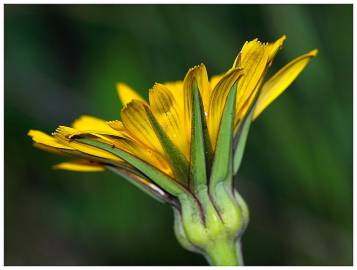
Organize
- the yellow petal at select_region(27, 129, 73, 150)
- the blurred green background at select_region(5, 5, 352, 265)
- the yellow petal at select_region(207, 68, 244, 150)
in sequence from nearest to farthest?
the yellow petal at select_region(207, 68, 244, 150)
the yellow petal at select_region(27, 129, 73, 150)
the blurred green background at select_region(5, 5, 352, 265)

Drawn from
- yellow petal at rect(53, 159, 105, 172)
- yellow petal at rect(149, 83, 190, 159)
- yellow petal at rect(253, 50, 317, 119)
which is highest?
yellow petal at rect(253, 50, 317, 119)

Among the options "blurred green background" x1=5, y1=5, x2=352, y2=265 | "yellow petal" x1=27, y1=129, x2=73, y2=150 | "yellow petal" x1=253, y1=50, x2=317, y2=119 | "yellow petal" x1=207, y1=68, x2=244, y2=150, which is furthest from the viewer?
"blurred green background" x1=5, y1=5, x2=352, y2=265

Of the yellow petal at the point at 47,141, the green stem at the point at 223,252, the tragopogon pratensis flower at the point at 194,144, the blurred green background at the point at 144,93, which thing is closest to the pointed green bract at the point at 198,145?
the tragopogon pratensis flower at the point at 194,144

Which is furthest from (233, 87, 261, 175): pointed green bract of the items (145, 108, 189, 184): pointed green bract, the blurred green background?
the blurred green background

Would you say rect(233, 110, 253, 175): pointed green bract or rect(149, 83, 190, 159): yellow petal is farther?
Answer: rect(233, 110, 253, 175): pointed green bract

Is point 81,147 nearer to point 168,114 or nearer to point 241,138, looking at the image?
point 168,114

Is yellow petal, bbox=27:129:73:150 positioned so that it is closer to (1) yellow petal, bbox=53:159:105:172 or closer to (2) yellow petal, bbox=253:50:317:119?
Result: (1) yellow petal, bbox=53:159:105:172

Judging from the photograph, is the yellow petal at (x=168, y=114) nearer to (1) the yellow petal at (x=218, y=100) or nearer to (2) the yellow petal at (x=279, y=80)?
(1) the yellow petal at (x=218, y=100)

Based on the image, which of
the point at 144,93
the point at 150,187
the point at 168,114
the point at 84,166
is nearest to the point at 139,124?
the point at 168,114
